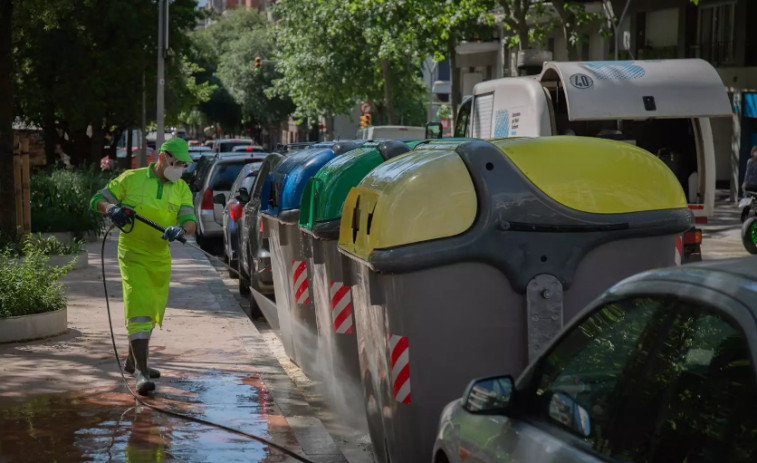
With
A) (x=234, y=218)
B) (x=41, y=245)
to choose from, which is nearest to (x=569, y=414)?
(x=41, y=245)

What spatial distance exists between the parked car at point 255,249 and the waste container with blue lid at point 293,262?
171 cm

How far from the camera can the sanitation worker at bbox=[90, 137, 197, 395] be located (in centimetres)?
877

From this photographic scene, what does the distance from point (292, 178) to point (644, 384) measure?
7.00 metres

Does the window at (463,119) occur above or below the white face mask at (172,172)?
above

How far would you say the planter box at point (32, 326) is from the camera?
1065cm

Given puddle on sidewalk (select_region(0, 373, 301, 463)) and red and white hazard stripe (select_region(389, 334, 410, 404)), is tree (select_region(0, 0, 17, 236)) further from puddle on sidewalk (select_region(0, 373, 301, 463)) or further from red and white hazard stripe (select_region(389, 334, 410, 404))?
red and white hazard stripe (select_region(389, 334, 410, 404))

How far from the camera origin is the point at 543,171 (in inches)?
245

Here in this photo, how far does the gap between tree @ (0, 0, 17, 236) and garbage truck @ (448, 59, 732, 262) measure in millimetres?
6568

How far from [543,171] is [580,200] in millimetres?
223

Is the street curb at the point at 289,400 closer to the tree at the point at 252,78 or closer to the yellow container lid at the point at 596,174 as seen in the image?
the yellow container lid at the point at 596,174

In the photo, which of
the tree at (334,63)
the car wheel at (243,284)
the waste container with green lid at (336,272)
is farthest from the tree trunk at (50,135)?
the waste container with green lid at (336,272)

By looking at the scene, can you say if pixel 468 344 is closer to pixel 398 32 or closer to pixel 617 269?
pixel 617 269

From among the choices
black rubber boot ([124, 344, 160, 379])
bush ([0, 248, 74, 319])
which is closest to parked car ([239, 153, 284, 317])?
bush ([0, 248, 74, 319])

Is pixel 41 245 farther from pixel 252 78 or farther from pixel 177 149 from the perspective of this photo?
pixel 252 78
